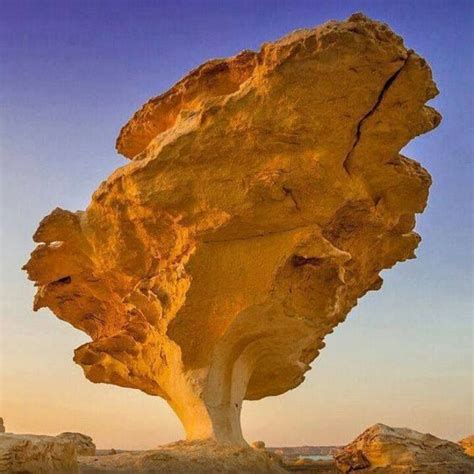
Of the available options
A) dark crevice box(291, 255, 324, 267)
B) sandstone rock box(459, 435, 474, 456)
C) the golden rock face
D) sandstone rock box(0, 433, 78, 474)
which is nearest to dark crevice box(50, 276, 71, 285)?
the golden rock face

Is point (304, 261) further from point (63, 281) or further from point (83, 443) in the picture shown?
point (63, 281)

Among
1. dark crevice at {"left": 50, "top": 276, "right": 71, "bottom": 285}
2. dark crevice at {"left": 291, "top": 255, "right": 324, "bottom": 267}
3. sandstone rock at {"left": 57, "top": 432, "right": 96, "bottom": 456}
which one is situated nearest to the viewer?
dark crevice at {"left": 291, "top": 255, "right": 324, "bottom": 267}

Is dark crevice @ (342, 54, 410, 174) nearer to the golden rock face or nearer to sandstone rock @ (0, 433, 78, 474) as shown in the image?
the golden rock face

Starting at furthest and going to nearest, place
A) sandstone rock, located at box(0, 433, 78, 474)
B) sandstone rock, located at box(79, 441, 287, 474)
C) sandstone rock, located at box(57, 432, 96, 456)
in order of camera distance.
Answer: sandstone rock, located at box(57, 432, 96, 456) < sandstone rock, located at box(79, 441, 287, 474) < sandstone rock, located at box(0, 433, 78, 474)

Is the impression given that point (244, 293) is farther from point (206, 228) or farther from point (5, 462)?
point (5, 462)

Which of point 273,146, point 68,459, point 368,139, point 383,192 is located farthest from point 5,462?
point 383,192

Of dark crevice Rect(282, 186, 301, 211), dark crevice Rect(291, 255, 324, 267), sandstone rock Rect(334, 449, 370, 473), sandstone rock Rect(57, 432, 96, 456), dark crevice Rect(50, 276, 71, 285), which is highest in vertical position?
dark crevice Rect(282, 186, 301, 211)

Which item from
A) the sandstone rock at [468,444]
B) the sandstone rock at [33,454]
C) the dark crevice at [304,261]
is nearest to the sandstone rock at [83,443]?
the sandstone rock at [33,454]

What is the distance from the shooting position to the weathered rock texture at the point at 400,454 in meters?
11.1

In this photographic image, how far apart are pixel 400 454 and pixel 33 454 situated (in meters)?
6.75

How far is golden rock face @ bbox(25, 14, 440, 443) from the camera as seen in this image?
10.2 m

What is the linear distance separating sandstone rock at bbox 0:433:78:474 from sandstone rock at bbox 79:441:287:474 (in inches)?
62.8

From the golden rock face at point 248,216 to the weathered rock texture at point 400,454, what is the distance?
223 cm

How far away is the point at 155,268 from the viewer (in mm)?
12953
